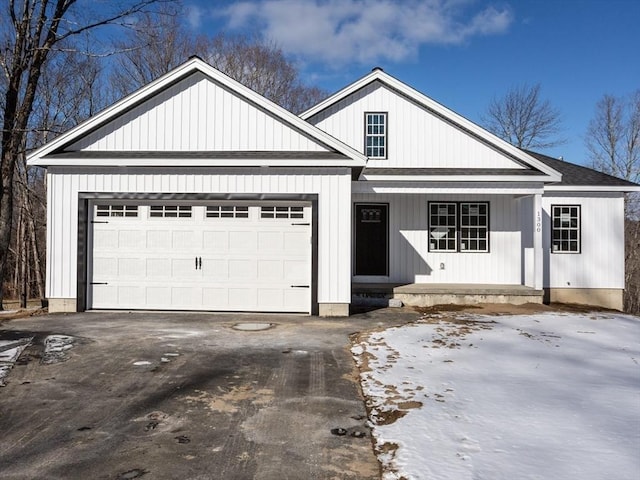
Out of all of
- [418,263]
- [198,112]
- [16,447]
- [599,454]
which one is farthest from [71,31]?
[599,454]

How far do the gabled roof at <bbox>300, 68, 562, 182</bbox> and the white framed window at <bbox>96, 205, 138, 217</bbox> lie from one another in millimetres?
5391

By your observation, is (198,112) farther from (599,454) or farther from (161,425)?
(599,454)

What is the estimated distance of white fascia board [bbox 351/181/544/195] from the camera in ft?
39.0

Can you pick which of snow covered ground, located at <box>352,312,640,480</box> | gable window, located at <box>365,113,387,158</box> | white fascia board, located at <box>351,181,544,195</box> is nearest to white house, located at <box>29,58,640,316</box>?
white fascia board, located at <box>351,181,544,195</box>

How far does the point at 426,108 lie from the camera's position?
42.9ft

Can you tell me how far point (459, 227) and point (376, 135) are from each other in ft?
12.0

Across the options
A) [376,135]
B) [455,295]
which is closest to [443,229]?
[455,295]

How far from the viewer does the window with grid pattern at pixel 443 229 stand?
514 inches

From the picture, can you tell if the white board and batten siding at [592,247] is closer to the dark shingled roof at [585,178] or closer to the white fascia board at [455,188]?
the dark shingled roof at [585,178]

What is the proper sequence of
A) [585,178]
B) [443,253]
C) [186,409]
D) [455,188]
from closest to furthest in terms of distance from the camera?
[186,409] < [455,188] < [443,253] < [585,178]

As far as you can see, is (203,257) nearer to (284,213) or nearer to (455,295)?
(284,213)

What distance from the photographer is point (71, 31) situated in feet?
44.3

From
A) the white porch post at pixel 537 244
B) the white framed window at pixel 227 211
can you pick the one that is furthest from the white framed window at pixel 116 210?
the white porch post at pixel 537 244

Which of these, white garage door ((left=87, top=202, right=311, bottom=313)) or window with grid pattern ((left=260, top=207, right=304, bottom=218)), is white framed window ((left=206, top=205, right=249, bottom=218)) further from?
window with grid pattern ((left=260, top=207, right=304, bottom=218))
